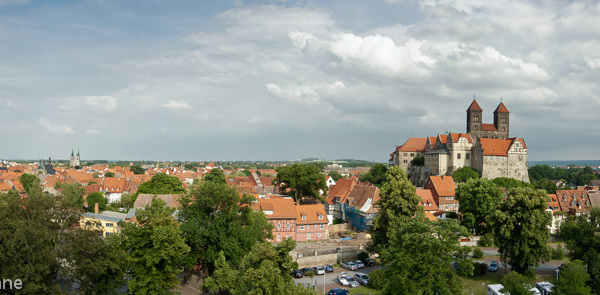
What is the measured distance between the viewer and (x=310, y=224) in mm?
51750

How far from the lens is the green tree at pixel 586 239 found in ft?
105

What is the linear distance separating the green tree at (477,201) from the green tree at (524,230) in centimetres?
1407

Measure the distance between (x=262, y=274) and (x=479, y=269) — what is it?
21.9 metres

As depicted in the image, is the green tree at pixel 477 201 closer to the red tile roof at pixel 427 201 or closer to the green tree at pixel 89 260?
the red tile roof at pixel 427 201

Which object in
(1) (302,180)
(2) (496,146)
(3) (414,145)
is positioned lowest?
(1) (302,180)

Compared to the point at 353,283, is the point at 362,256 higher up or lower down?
→ higher up

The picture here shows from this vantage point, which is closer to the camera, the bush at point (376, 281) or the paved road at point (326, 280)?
the bush at point (376, 281)

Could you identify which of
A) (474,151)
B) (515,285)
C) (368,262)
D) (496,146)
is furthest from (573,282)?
(474,151)

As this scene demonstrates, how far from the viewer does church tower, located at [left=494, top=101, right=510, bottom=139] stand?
10800cm

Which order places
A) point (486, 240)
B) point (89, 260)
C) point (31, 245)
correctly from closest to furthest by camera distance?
point (31, 245)
point (89, 260)
point (486, 240)

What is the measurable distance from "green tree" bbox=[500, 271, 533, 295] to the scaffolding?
2678 cm

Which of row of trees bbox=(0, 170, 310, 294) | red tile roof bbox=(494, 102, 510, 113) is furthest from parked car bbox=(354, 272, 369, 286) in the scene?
red tile roof bbox=(494, 102, 510, 113)

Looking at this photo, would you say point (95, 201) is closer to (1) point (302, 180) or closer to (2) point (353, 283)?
(1) point (302, 180)

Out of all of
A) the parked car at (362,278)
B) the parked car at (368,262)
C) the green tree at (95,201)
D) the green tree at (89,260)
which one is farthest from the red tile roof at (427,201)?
the green tree at (95,201)
